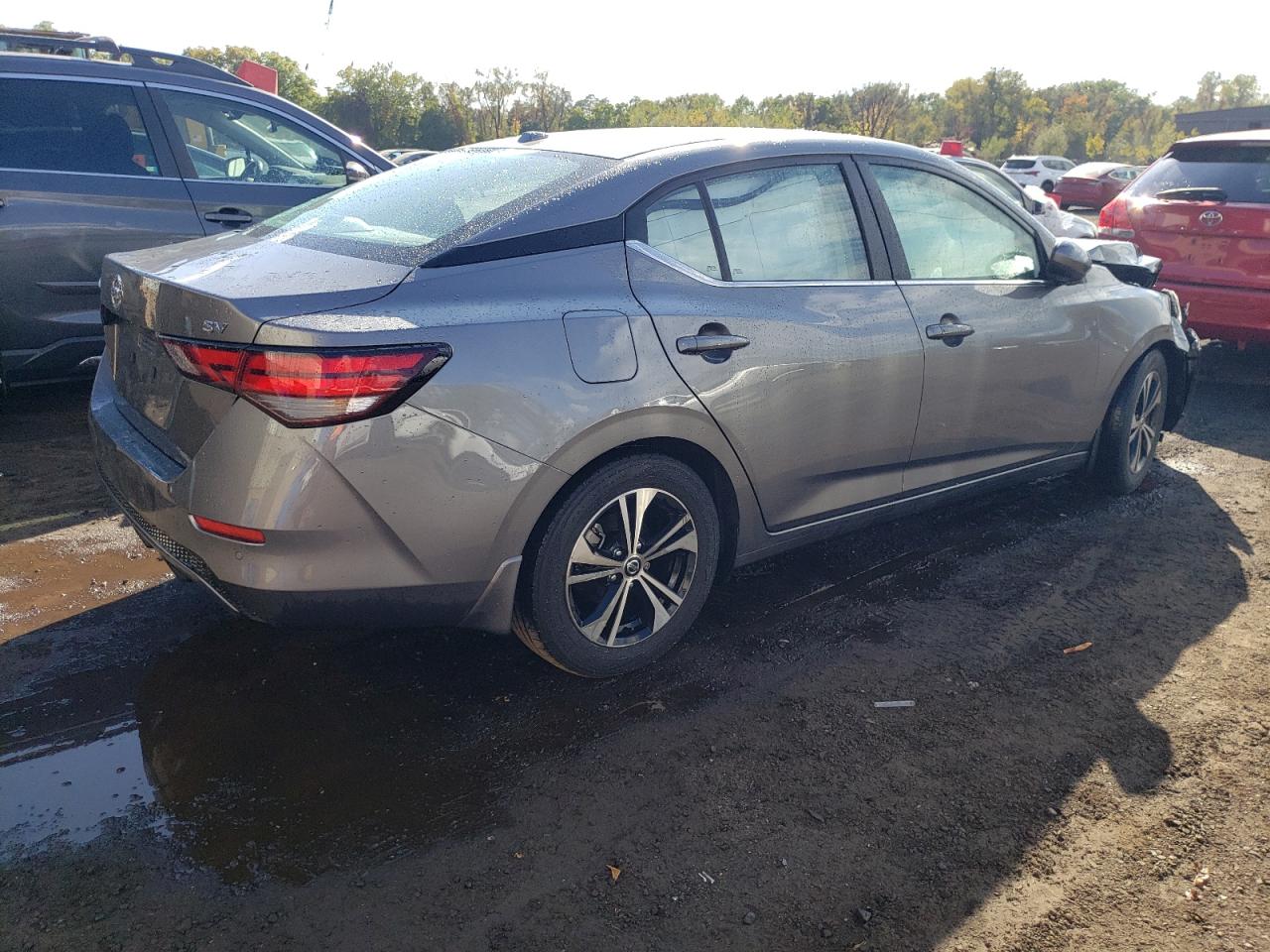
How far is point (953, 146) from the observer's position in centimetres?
1738

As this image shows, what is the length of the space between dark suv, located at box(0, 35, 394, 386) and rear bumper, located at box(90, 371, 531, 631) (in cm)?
283

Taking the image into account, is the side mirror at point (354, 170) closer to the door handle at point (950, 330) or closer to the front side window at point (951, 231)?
the front side window at point (951, 231)

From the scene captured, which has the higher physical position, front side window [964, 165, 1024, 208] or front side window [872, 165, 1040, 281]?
front side window [964, 165, 1024, 208]

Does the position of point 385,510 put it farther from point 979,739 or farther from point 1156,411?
point 1156,411

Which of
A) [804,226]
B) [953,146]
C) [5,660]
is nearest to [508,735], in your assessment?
[5,660]

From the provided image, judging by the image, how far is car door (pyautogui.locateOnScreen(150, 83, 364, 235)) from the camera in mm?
5547

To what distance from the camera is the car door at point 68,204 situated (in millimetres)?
5102

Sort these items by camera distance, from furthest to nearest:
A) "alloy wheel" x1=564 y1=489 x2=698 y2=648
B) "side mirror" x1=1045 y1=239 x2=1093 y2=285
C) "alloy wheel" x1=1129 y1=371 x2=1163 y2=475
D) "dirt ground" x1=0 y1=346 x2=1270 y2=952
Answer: "alloy wheel" x1=1129 y1=371 x2=1163 y2=475
"side mirror" x1=1045 y1=239 x2=1093 y2=285
"alloy wheel" x1=564 y1=489 x2=698 y2=648
"dirt ground" x1=0 y1=346 x2=1270 y2=952

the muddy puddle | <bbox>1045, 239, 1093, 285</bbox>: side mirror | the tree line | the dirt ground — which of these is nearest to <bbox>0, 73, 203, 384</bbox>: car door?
the dirt ground

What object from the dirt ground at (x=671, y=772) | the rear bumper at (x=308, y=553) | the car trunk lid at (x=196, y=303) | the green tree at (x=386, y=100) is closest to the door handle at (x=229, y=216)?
the dirt ground at (x=671, y=772)

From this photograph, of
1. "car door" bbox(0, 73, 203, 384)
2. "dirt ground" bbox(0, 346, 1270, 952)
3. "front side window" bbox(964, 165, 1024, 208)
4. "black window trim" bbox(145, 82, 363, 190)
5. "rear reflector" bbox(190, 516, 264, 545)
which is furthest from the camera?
"front side window" bbox(964, 165, 1024, 208)

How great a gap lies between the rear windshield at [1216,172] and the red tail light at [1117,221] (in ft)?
0.44

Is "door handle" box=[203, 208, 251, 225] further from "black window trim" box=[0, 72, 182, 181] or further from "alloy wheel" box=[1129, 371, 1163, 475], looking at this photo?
"alloy wheel" box=[1129, 371, 1163, 475]

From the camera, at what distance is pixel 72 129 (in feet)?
17.4
